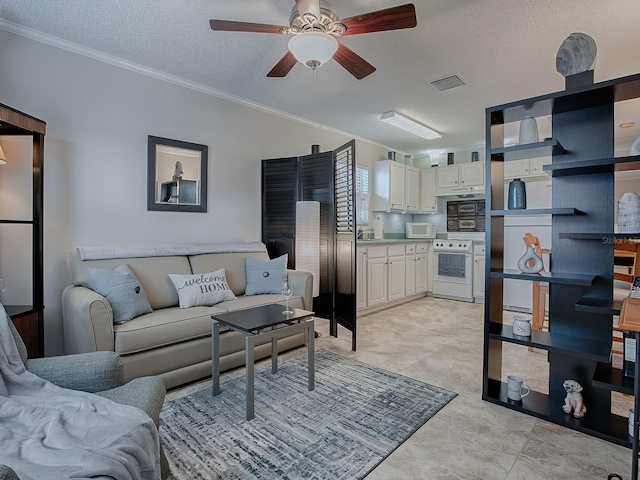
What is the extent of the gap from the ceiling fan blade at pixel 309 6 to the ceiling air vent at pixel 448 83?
71.1 inches

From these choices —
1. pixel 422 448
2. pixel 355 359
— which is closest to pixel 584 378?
pixel 422 448

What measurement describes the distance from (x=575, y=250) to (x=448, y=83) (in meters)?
2.03

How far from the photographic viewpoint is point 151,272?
2848 mm

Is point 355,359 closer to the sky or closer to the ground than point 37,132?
closer to the ground

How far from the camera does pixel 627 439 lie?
1778 millimetres

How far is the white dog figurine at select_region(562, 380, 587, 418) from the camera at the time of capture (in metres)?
2.00

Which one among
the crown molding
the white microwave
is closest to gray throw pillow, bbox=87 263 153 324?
the crown molding

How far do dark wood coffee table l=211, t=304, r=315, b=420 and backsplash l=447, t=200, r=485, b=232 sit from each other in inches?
177

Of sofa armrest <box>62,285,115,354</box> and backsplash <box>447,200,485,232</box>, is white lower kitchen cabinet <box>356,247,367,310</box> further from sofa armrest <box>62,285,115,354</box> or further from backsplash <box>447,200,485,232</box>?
sofa armrest <box>62,285,115,354</box>

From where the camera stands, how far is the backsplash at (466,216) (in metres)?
5.88

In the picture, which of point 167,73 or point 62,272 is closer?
point 62,272

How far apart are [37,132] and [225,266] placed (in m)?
1.74

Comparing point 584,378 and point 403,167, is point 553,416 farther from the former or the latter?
point 403,167

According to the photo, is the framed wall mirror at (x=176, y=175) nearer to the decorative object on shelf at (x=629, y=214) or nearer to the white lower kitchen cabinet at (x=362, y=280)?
the white lower kitchen cabinet at (x=362, y=280)
